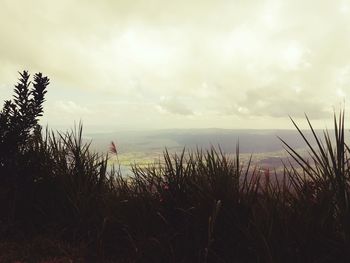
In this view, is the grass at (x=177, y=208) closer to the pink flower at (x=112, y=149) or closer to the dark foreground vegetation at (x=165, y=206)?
the dark foreground vegetation at (x=165, y=206)

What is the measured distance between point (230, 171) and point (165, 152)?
1062 millimetres

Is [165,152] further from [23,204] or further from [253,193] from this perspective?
[23,204]

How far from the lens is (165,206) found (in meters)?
4.33

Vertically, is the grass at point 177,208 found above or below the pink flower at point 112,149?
below

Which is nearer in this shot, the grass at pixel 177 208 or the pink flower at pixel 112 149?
the grass at pixel 177 208

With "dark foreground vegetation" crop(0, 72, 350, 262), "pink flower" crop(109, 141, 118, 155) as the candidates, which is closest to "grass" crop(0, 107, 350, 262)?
"dark foreground vegetation" crop(0, 72, 350, 262)

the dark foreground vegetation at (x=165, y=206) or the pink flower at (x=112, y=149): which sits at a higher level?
the pink flower at (x=112, y=149)

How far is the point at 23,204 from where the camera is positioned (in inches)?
205

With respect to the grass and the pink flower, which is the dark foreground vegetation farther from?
the pink flower

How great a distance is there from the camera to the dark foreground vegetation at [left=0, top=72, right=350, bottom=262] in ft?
10.3

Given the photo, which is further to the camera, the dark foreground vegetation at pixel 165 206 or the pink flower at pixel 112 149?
the pink flower at pixel 112 149

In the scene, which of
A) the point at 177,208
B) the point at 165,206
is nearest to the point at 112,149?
the point at 165,206

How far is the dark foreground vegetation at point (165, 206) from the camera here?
313 cm

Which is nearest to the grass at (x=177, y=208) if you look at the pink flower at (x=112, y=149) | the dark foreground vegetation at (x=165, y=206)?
the dark foreground vegetation at (x=165, y=206)
